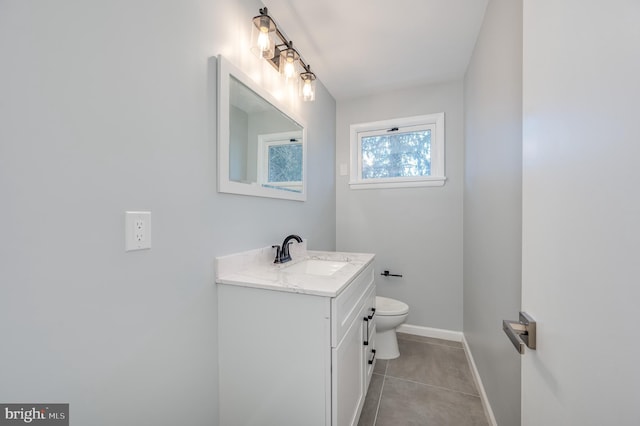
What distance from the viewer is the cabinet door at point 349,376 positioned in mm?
1006

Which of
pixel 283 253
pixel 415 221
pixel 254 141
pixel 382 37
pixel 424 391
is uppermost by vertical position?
pixel 382 37

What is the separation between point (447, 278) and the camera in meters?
2.39

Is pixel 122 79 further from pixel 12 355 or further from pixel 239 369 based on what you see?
pixel 239 369

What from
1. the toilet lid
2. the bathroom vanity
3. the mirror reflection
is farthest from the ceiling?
the toilet lid

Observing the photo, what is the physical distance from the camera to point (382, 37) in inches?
71.0

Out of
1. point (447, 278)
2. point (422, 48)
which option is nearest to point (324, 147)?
point (422, 48)

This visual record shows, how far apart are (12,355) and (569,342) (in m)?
1.18

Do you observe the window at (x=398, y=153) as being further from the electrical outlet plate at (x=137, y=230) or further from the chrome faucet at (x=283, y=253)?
the electrical outlet plate at (x=137, y=230)

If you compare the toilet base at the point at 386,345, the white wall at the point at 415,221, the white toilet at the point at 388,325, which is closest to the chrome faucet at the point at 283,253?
the white toilet at the point at 388,325

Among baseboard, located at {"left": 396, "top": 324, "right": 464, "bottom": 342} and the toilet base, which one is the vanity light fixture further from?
baseboard, located at {"left": 396, "top": 324, "right": 464, "bottom": 342}

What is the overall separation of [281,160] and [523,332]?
58.8 inches

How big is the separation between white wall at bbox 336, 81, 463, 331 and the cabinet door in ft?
4.07

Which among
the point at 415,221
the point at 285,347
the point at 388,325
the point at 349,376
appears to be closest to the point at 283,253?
the point at 285,347

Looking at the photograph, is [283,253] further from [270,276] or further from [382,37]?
[382,37]
